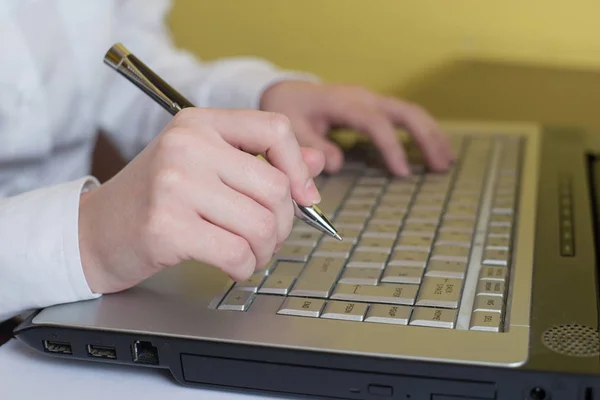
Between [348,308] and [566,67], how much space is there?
2.13ft

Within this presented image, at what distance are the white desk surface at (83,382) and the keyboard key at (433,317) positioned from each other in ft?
0.32

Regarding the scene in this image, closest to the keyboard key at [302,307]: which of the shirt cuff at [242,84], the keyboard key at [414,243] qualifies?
the keyboard key at [414,243]

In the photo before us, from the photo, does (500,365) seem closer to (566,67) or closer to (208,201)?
(208,201)

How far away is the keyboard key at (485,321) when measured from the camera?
1.31 ft

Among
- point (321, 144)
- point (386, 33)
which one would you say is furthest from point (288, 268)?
point (386, 33)

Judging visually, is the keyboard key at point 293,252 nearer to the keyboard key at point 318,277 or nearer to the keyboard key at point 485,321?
the keyboard key at point 318,277

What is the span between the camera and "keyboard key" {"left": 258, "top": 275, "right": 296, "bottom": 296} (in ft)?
1.48

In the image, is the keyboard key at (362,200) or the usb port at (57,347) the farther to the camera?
the keyboard key at (362,200)

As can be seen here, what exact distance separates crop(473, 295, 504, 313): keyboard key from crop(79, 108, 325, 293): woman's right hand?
115 millimetres

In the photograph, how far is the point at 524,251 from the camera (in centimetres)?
50

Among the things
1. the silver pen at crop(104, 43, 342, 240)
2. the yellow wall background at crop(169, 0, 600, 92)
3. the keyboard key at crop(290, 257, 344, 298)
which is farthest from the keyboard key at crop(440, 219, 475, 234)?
the yellow wall background at crop(169, 0, 600, 92)

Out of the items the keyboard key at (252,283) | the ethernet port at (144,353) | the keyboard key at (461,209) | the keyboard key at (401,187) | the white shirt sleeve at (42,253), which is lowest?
the ethernet port at (144,353)

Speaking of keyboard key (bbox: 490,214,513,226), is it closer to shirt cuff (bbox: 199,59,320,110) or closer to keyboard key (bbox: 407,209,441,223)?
keyboard key (bbox: 407,209,441,223)

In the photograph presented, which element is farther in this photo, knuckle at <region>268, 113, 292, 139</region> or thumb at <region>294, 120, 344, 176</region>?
thumb at <region>294, 120, 344, 176</region>
